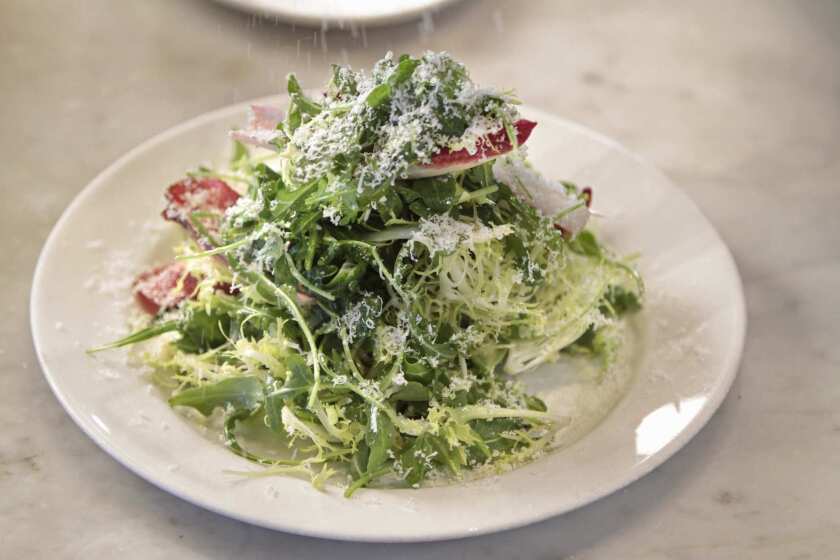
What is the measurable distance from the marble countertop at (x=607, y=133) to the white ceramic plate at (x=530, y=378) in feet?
0.35

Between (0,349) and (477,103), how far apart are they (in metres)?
0.96

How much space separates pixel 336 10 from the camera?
2568mm

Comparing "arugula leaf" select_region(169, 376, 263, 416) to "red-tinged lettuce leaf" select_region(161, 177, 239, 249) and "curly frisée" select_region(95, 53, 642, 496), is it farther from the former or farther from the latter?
"red-tinged lettuce leaf" select_region(161, 177, 239, 249)

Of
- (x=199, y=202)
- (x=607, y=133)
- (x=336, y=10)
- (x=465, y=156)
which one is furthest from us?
(x=336, y=10)

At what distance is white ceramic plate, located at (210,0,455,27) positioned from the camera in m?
2.56

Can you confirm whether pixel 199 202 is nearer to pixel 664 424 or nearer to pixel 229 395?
pixel 229 395

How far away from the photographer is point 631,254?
1.83 metres

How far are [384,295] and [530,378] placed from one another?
317 millimetres

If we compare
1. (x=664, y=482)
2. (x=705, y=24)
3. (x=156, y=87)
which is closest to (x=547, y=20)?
(x=705, y=24)

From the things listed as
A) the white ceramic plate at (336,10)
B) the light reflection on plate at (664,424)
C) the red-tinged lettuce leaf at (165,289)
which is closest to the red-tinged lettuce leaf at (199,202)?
the red-tinged lettuce leaf at (165,289)

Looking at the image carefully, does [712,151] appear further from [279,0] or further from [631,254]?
[279,0]

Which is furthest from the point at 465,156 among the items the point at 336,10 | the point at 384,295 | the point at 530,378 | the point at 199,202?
the point at 336,10

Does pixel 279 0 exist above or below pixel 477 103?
below

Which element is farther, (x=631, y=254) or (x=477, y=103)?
(x=631, y=254)
